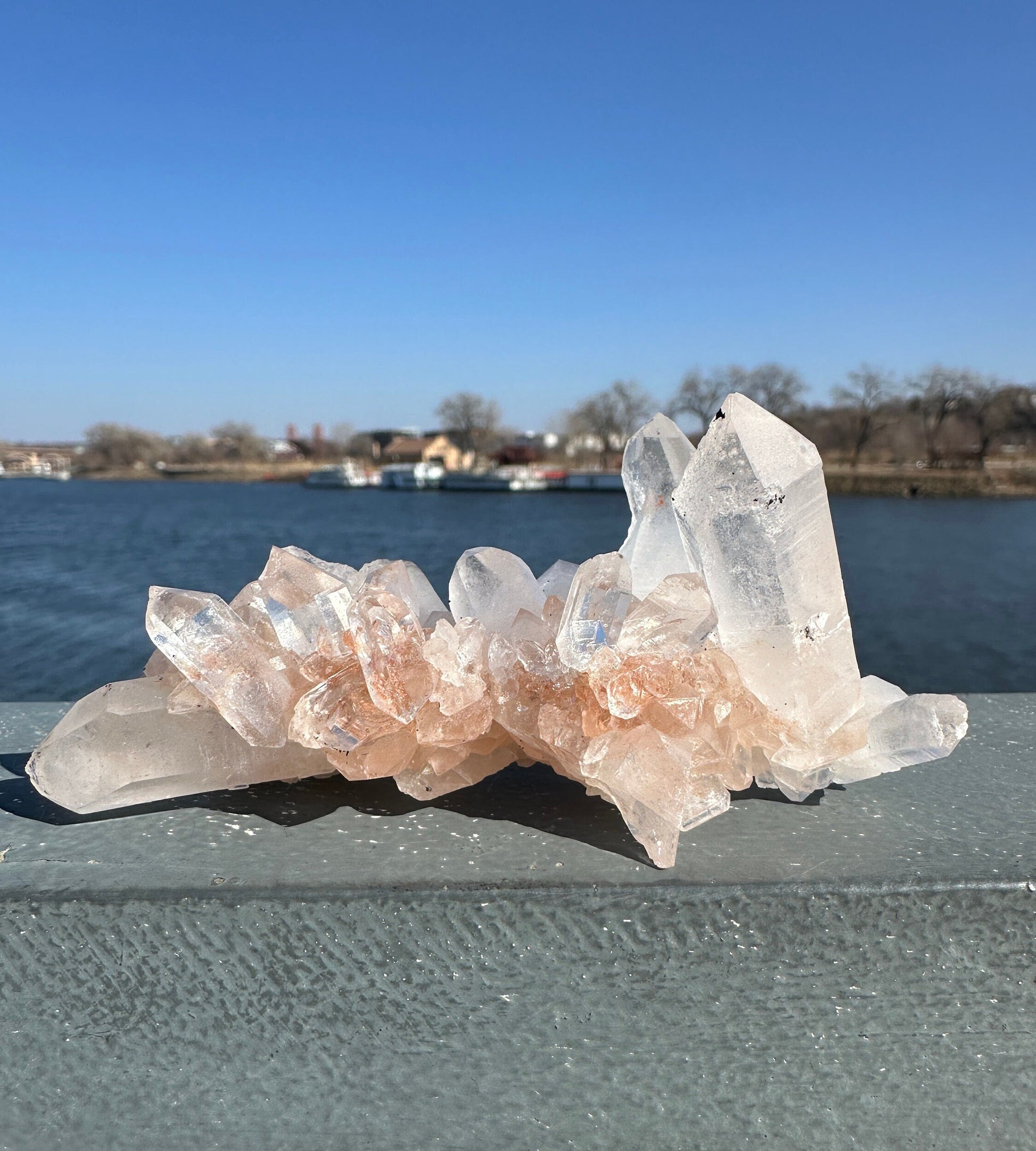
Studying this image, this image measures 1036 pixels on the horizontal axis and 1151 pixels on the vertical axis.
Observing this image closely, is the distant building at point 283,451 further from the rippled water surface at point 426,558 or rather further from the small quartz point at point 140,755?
the small quartz point at point 140,755

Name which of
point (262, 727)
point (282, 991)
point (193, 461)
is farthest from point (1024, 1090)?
point (193, 461)

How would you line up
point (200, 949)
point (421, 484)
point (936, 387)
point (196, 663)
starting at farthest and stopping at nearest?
point (421, 484)
point (936, 387)
point (196, 663)
point (200, 949)

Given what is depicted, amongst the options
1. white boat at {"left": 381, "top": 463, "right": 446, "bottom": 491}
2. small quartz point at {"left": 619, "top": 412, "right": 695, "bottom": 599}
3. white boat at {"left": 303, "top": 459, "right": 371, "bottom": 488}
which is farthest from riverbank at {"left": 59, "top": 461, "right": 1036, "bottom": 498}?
small quartz point at {"left": 619, "top": 412, "right": 695, "bottom": 599}

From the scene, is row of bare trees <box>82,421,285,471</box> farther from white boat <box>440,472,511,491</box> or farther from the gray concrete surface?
the gray concrete surface

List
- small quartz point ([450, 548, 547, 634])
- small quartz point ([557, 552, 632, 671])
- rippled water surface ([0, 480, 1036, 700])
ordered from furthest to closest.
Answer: rippled water surface ([0, 480, 1036, 700]), small quartz point ([450, 548, 547, 634]), small quartz point ([557, 552, 632, 671])

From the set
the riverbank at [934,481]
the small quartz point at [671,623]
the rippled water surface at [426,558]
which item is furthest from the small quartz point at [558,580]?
the riverbank at [934,481]

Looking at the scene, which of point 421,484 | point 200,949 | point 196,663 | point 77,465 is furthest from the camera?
point 77,465

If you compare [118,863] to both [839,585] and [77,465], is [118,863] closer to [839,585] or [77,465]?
[839,585]
